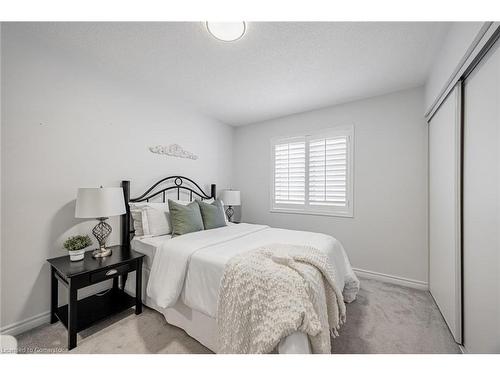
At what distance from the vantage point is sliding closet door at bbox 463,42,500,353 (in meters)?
1.15

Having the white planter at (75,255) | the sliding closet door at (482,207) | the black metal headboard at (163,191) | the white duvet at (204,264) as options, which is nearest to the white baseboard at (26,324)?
the white planter at (75,255)

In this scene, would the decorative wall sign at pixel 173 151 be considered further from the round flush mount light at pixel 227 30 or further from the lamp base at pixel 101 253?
the round flush mount light at pixel 227 30

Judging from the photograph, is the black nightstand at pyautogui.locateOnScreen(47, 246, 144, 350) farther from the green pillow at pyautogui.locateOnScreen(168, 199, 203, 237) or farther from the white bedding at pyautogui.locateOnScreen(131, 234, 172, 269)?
the green pillow at pyautogui.locateOnScreen(168, 199, 203, 237)

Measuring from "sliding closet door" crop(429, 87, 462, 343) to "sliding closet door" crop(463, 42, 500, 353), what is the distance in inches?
2.6

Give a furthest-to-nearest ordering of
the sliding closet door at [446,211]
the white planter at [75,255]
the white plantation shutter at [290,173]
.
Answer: the white plantation shutter at [290,173] < the white planter at [75,255] < the sliding closet door at [446,211]

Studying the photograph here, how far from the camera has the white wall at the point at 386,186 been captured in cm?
248

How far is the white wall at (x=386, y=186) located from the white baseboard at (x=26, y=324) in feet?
10.4

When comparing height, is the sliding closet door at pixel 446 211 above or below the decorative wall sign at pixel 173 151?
below

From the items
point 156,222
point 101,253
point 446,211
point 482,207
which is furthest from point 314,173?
point 101,253

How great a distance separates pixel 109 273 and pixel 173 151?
1729 mm

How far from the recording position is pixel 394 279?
260cm

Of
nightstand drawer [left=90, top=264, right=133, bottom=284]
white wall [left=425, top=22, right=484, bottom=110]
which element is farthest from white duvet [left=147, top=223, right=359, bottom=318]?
white wall [left=425, top=22, right=484, bottom=110]

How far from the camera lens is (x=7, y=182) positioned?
5.26 feet

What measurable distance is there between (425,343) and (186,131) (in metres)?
3.51
